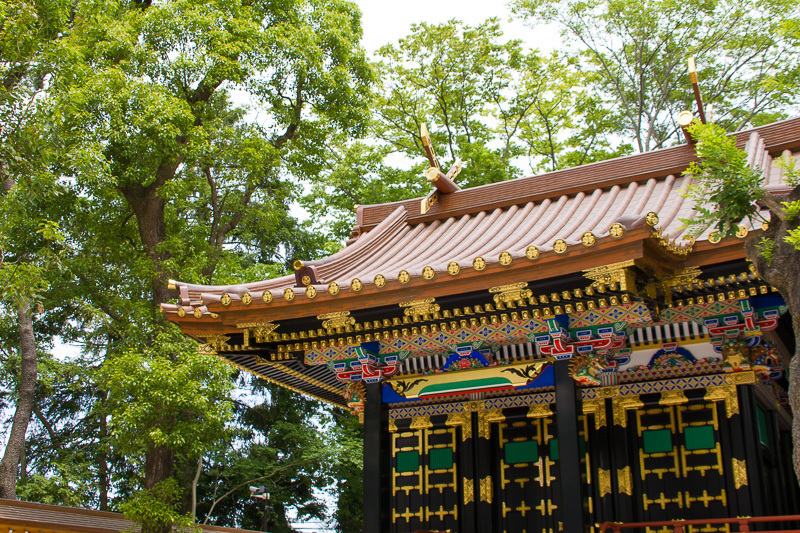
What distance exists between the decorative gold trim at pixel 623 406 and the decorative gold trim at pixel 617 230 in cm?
265

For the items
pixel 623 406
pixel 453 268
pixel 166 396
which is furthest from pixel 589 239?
pixel 166 396

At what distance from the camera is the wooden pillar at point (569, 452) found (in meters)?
6.13

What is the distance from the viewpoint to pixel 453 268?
6.19 metres

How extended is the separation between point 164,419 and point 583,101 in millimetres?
14267

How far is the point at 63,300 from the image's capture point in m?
→ 16.6

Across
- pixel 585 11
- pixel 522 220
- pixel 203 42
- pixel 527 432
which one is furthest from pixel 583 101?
pixel 527 432

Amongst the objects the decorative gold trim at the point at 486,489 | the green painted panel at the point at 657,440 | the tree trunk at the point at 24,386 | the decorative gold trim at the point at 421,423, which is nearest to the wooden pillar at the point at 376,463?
the decorative gold trim at the point at 421,423

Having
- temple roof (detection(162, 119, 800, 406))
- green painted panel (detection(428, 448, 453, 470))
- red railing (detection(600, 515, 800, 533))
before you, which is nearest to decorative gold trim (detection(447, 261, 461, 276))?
temple roof (detection(162, 119, 800, 406))

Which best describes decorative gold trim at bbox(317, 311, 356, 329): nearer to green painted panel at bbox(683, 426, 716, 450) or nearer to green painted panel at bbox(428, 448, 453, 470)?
green painted panel at bbox(428, 448, 453, 470)

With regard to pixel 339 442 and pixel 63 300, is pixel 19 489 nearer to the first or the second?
pixel 63 300

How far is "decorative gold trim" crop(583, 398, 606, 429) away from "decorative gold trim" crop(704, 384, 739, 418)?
3.31 feet

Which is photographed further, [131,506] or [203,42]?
[203,42]

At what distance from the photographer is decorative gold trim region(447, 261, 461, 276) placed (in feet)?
20.2

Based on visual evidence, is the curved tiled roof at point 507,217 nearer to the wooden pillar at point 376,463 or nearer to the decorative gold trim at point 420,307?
the decorative gold trim at point 420,307
